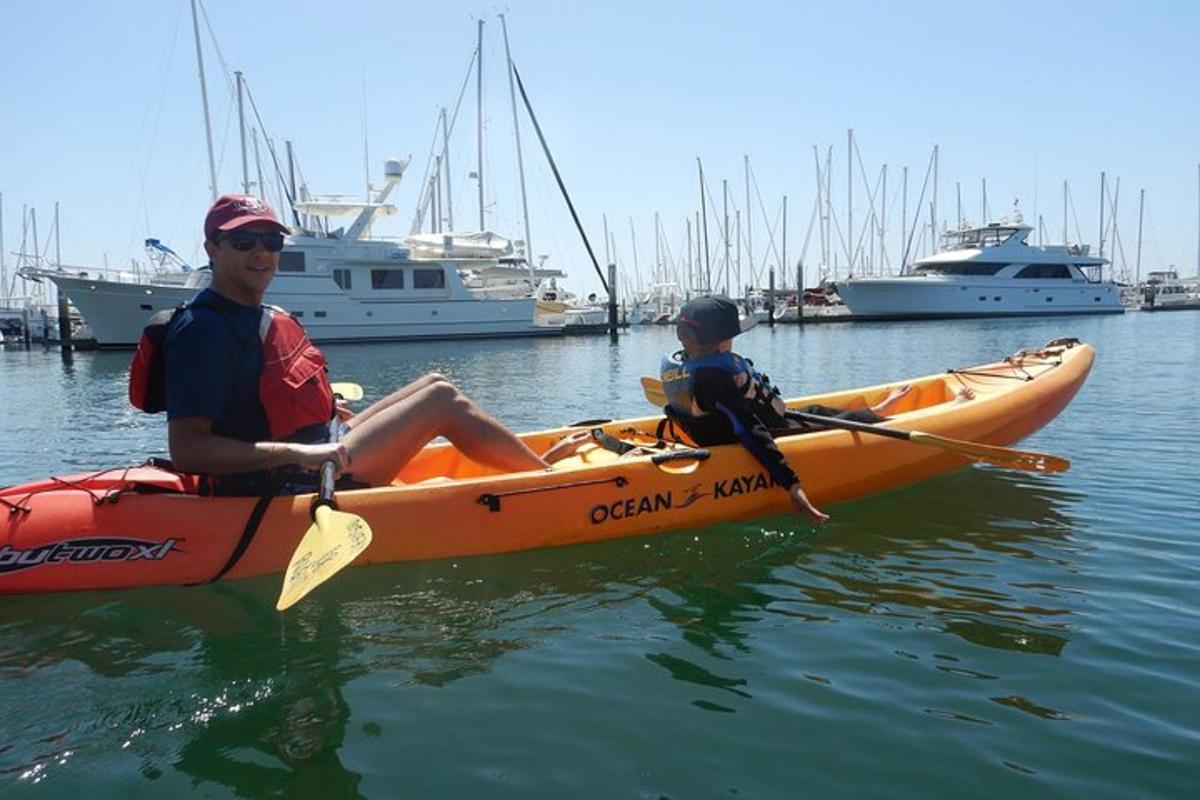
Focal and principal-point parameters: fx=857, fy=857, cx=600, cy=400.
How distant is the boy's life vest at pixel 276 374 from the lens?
4.20m

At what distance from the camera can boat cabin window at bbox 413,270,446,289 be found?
1496 inches

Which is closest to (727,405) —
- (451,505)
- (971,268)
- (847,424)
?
(847,424)

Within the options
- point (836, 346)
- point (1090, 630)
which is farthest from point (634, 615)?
point (836, 346)

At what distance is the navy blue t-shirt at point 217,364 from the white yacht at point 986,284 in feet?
164

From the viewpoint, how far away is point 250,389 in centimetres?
422

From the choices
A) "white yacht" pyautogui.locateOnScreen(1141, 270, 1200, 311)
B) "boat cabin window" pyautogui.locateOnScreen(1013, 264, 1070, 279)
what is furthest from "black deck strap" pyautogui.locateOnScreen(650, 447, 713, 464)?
"white yacht" pyautogui.locateOnScreen(1141, 270, 1200, 311)

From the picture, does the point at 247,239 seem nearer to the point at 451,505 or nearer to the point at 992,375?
the point at 451,505

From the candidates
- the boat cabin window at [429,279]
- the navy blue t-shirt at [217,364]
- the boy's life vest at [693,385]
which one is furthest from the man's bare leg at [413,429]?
the boat cabin window at [429,279]

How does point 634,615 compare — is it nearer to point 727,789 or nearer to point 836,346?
point 727,789

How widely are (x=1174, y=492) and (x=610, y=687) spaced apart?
226 inches

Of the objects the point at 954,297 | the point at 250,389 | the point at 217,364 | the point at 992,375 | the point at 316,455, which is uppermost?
the point at 954,297

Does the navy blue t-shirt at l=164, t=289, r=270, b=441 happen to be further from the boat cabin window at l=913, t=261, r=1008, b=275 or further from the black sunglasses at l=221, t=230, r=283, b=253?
the boat cabin window at l=913, t=261, r=1008, b=275

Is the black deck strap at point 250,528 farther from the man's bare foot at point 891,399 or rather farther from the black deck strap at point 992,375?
the black deck strap at point 992,375

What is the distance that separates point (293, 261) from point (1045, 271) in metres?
42.7
